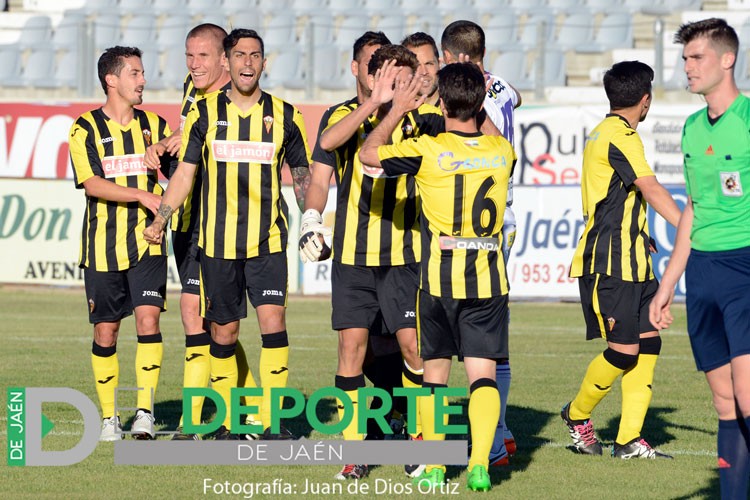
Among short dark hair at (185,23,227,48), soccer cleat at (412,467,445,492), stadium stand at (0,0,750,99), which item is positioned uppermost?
stadium stand at (0,0,750,99)

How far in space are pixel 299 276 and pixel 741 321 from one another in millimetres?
12048

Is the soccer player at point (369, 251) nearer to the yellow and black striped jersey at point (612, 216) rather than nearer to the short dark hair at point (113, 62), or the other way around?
the yellow and black striped jersey at point (612, 216)

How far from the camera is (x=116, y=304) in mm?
8266

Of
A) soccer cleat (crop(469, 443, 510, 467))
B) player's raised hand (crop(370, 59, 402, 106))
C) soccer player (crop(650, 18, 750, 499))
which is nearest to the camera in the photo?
soccer player (crop(650, 18, 750, 499))

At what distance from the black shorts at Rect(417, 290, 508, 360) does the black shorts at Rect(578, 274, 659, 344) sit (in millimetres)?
1183

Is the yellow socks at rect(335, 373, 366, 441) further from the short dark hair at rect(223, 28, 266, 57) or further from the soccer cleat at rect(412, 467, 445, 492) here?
the short dark hair at rect(223, 28, 266, 57)

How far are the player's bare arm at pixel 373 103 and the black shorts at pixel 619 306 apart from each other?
6.09ft

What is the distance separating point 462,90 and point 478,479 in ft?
6.33

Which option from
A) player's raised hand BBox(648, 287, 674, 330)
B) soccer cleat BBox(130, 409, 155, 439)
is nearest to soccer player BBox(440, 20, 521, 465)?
player's raised hand BBox(648, 287, 674, 330)

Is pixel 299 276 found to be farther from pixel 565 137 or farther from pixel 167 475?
pixel 167 475

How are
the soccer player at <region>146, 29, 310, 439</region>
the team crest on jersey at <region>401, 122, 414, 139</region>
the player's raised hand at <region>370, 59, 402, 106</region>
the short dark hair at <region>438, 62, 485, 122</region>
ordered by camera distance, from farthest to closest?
the soccer player at <region>146, 29, 310, 439</region> → the team crest on jersey at <region>401, 122, 414, 139</region> → the player's raised hand at <region>370, 59, 402, 106</region> → the short dark hair at <region>438, 62, 485, 122</region>

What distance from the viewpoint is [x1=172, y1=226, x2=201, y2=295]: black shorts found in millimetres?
8234

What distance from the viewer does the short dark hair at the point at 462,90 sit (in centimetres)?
619

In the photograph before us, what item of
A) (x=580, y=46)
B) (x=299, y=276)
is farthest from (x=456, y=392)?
(x=580, y=46)
